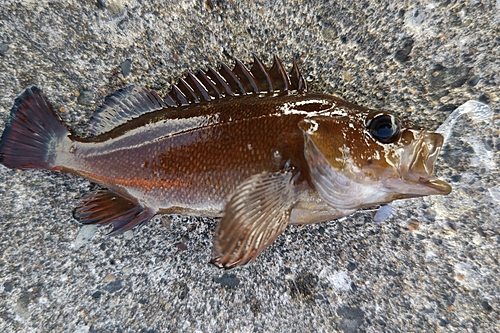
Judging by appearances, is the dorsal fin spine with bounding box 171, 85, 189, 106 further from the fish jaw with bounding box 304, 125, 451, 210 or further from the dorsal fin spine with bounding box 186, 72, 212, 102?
the fish jaw with bounding box 304, 125, 451, 210

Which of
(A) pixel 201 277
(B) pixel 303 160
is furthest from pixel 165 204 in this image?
(B) pixel 303 160

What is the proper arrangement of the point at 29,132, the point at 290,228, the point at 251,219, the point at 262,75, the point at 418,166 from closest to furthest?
1. the point at 418,166
2. the point at 251,219
3. the point at 262,75
4. the point at 29,132
5. the point at 290,228

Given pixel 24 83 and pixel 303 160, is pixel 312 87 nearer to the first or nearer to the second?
pixel 303 160

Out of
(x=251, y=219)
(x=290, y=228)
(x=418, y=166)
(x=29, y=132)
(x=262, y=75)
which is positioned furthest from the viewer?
(x=290, y=228)

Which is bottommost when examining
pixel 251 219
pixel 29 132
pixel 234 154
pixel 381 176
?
pixel 251 219

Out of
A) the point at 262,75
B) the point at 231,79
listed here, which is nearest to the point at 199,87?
the point at 231,79

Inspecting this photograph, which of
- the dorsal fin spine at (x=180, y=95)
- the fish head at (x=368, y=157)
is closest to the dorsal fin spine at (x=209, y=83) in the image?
the dorsal fin spine at (x=180, y=95)

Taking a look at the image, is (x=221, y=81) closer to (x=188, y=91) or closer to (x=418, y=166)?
(x=188, y=91)
